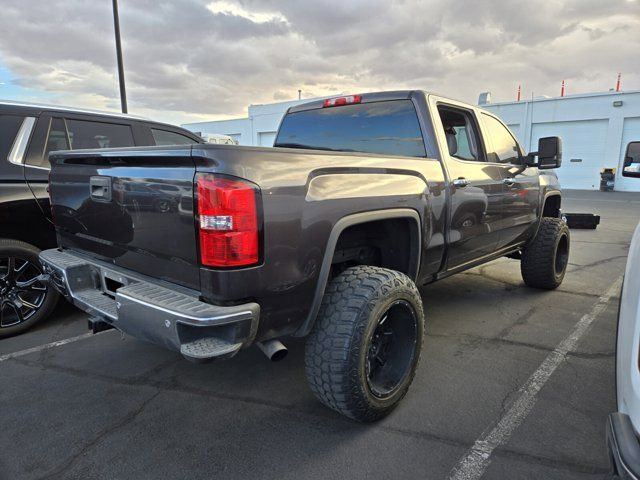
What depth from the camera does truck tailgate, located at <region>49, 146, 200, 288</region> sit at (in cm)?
216

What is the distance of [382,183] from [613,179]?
24309 mm

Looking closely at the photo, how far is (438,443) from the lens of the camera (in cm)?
247

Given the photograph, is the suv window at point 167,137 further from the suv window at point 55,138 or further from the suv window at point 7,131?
the suv window at point 7,131

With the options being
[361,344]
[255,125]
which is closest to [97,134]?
[361,344]

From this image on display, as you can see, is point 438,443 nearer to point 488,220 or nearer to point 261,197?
point 261,197

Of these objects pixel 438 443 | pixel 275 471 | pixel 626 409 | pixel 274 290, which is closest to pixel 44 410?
pixel 275 471

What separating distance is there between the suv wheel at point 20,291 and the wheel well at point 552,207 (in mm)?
5457

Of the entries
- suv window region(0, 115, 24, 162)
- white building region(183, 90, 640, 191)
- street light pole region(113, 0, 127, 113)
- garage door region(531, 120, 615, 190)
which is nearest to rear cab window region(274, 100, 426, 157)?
suv window region(0, 115, 24, 162)

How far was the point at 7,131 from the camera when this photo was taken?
13.0 feet

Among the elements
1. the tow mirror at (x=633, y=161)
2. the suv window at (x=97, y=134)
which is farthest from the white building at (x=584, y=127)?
the tow mirror at (x=633, y=161)

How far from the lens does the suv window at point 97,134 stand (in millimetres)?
4453

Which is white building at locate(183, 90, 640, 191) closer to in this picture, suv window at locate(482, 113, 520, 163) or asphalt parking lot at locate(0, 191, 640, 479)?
suv window at locate(482, 113, 520, 163)

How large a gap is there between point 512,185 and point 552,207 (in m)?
1.63

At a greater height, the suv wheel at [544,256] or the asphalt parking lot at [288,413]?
the suv wheel at [544,256]
